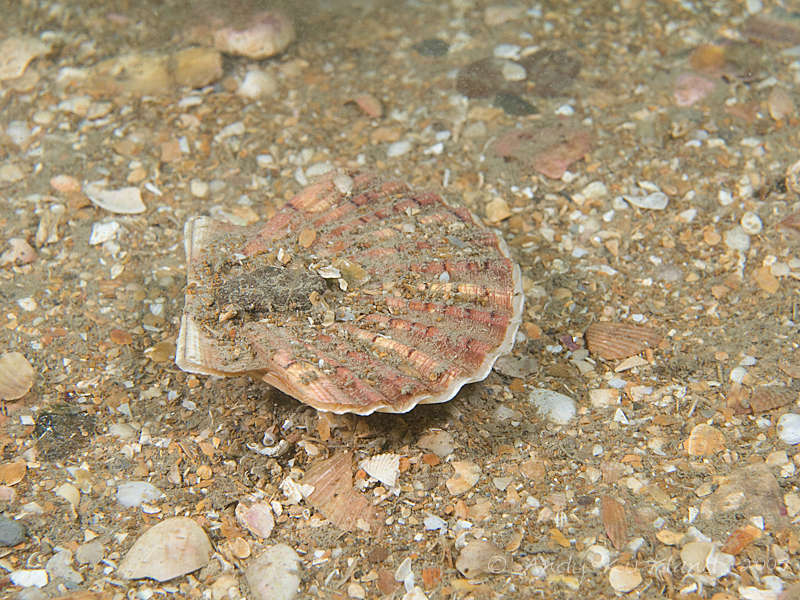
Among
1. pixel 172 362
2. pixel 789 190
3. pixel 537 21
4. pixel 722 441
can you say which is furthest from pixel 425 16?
pixel 722 441

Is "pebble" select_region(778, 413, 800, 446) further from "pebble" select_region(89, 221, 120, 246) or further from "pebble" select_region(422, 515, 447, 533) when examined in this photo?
"pebble" select_region(89, 221, 120, 246)

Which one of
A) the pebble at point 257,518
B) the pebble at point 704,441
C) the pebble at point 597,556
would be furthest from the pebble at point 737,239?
the pebble at point 257,518

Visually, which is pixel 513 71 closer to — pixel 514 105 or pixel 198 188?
pixel 514 105

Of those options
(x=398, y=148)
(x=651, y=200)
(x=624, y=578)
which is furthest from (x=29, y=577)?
(x=651, y=200)

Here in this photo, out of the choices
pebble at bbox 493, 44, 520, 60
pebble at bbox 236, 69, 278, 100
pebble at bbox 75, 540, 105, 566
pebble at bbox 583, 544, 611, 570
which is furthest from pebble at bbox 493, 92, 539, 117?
pebble at bbox 75, 540, 105, 566

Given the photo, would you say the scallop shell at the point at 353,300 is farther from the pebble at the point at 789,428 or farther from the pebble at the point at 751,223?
the pebble at the point at 751,223

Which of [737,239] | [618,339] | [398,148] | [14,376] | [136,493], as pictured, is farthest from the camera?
[398,148]

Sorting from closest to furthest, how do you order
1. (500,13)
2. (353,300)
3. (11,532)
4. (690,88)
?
(11,532) < (353,300) < (690,88) < (500,13)

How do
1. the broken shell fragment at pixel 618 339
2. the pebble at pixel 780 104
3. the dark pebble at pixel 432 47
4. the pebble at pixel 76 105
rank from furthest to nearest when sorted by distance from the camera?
the dark pebble at pixel 432 47 → the pebble at pixel 76 105 → the pebble at pixel 780 104 → the broken shell fragment at pixel 618 339
